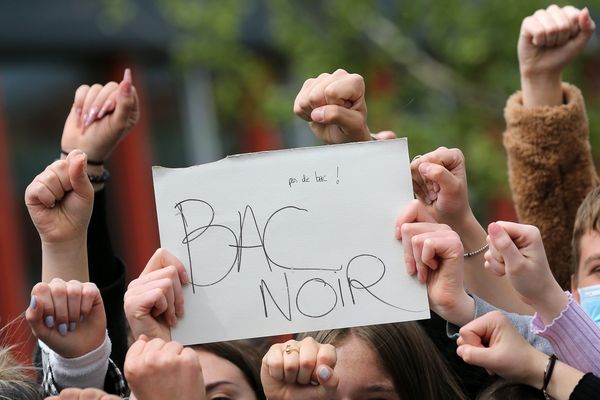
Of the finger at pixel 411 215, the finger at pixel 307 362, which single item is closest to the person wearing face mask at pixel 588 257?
the finger at pixel 411 215

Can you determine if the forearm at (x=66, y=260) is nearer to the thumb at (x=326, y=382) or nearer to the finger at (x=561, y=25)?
the thumb at (x=326, y=382)

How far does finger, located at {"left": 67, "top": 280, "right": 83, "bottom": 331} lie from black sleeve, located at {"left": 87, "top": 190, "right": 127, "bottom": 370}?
44 centimetres

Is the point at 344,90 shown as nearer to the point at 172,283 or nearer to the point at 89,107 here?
the point at 172,283

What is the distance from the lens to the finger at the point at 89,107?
9.21 ft

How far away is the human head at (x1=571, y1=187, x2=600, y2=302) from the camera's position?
250 centimetres

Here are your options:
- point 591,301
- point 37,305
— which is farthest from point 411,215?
point 37,305

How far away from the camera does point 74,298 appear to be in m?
2.24

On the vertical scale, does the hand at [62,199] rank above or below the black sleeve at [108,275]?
above

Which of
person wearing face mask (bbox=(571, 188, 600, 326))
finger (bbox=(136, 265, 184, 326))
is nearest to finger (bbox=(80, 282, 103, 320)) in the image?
finger (bbox=(136, 265, 184, 326))

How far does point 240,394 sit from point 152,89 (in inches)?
260

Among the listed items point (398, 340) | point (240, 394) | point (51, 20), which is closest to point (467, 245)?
point (398, 340)

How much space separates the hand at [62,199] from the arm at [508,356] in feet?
2.65

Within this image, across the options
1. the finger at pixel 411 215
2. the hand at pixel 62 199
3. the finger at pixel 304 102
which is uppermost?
the finger at pixel 304 102

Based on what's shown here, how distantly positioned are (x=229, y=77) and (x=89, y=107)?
4.04 m
